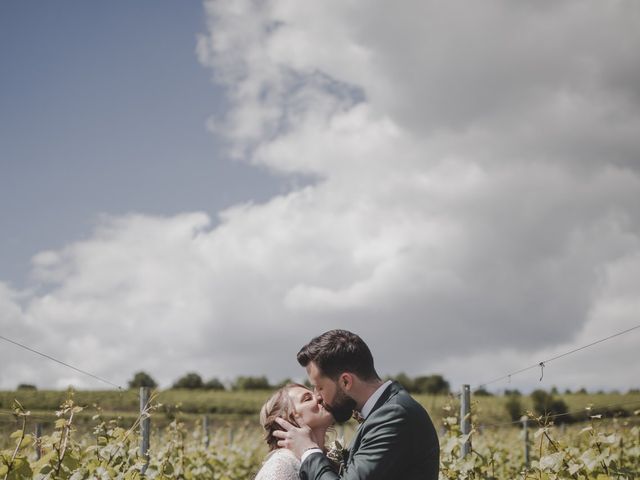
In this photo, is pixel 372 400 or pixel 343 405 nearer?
pixel 372 400

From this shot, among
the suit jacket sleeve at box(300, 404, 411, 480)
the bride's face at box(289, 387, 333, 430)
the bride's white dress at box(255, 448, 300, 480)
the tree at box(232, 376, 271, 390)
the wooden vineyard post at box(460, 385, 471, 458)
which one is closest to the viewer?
the suit jacket sleeve at box(300, 404, 411, 480)

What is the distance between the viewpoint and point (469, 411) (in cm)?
653

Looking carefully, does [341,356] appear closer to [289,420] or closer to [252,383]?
[289,420]

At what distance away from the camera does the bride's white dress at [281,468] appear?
3600 millimetres

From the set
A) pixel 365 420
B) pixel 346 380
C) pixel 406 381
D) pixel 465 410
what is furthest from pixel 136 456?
pixel 406 381

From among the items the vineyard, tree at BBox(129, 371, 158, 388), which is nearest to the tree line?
tree at BBox(129, 371, 158, 388)

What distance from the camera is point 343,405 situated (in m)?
3.47

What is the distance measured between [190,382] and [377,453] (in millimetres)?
78615

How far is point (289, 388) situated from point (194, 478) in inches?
190

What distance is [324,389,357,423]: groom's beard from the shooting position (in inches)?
135

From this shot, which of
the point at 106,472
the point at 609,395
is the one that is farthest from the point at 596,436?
the point at 609,395

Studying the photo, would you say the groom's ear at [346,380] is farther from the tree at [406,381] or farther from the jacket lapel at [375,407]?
the tree at [406,381]

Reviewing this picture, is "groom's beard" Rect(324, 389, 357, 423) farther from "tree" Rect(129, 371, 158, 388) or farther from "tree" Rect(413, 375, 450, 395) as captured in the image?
"tree" Rect(413, 375, 450, 395)

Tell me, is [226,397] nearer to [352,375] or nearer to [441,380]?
[441,380]
